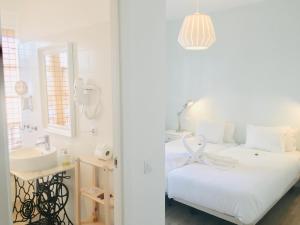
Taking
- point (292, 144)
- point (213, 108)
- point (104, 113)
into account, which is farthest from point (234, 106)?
point (104, 113)

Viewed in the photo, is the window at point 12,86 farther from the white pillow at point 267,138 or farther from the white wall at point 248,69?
the white pillow at point 267,138

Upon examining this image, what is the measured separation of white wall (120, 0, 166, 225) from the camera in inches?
67.5

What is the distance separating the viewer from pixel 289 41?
152 inches

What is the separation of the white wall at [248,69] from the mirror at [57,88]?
9.26ft

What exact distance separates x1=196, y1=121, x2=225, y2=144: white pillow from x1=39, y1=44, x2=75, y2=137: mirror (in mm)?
2519

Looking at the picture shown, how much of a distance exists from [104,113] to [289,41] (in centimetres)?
307

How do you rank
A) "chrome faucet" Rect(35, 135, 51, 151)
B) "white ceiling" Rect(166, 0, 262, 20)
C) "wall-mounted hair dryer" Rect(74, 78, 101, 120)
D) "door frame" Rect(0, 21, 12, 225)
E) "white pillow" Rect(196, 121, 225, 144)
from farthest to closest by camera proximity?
"white pillow" Rect(196, 121, 225, 144), "white ceiling" Rect(166, 0, 262, 20), "chrome faucet" Rect(35, 135, 51, 151), "wall-mounted hair dryer" Rect(74, 78, 101, 120), "door frame" Rect(0, 21, 12, 225)

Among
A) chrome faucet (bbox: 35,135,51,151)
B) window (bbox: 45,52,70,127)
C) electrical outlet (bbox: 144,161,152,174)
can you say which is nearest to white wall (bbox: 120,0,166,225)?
electrical outlet (bbox: 144,161,152,174)

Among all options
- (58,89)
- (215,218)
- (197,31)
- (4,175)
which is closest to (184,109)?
(197,31)

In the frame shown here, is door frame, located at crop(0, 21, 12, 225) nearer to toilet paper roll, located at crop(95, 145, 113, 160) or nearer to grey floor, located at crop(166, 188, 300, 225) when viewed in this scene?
Result: toilet paper roll, located at crop(95, 145, 113, 160)

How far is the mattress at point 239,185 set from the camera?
2.48 meters

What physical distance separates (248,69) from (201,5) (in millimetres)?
1273

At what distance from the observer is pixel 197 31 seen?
3219 millimetres

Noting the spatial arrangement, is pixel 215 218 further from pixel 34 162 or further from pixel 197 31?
pixel 197 31
